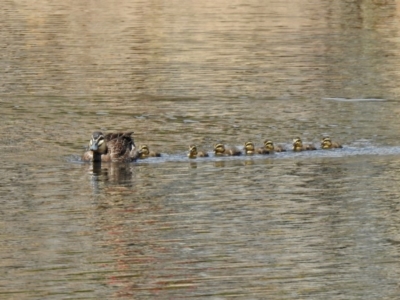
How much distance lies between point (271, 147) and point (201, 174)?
79.0 inches

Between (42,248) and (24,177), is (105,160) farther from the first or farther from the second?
(42,248)

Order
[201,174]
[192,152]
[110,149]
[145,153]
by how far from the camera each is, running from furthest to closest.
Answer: [110,149]
[145,153]
[192,152]
[201,174]

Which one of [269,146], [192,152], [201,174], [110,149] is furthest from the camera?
[269,146]

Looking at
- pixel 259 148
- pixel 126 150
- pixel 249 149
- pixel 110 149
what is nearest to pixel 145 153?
pixel 126 150

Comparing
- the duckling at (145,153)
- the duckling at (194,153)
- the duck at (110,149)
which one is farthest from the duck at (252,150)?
the duck at (110,149)

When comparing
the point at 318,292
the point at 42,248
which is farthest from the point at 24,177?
the point at 318,292

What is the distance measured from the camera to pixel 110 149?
72.2 feet

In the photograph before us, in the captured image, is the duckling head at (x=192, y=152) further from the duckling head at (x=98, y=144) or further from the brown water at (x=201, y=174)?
the duckling head at (x=98, y=144)

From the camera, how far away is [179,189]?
758 inches

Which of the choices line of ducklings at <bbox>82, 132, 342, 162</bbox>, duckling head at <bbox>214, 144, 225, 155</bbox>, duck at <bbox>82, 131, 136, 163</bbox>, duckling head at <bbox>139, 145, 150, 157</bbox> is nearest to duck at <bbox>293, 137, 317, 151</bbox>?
line of ducklings at <bbox>82, 132, 342, 162</bbox>

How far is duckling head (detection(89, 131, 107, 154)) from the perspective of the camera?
70.9ft

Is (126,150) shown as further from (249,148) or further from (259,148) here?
(259,148)

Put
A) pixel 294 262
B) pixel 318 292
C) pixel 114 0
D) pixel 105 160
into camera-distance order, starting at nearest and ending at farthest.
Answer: pixel 318 292
pixel 294 262
pixel 105 160
pixel 114 0

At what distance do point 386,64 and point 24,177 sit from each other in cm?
1573
